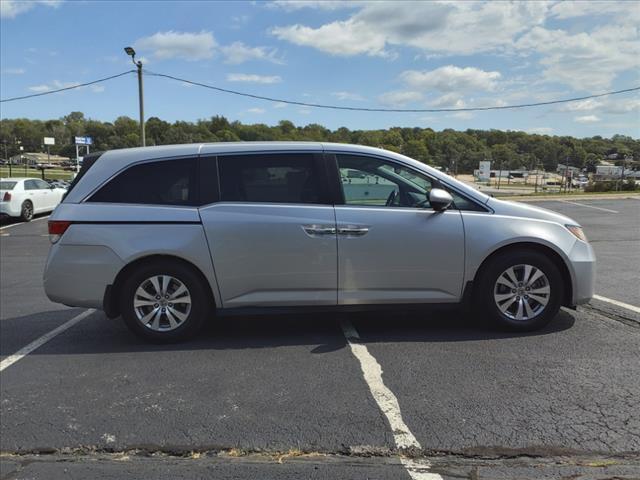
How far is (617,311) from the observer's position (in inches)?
218

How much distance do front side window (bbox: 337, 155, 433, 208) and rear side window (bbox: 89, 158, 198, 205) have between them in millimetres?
1374

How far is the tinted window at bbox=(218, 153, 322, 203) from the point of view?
4750 millimetres

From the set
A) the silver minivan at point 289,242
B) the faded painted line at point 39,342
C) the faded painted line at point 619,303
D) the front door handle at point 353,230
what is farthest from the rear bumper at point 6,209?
the faded painted line at point 619,303

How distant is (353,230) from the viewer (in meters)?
4.66

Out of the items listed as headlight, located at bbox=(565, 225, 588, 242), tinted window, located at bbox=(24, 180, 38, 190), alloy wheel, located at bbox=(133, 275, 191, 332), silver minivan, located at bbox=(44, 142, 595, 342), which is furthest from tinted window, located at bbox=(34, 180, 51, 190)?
headlight, located at bbox=(565, 225, 588, 242)

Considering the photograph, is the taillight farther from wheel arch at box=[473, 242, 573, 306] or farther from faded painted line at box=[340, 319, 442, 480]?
wheel arch at box=[473, 242, 573, 306]

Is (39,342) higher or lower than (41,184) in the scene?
lower

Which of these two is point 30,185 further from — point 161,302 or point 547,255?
point 547,255

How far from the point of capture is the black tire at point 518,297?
188 inches

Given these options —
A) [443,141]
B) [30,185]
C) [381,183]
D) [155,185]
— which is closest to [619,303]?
[381,183]

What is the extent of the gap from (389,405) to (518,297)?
1977 millimetres

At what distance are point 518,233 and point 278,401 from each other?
2.60m

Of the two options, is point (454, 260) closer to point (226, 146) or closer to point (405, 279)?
point (405, 279)

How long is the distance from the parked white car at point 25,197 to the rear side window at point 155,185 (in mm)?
13488
